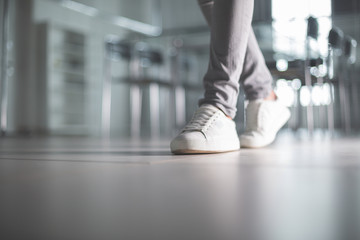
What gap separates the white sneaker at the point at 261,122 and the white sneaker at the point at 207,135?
0.13 metres

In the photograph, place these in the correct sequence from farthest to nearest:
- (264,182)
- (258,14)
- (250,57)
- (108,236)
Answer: (258,14) < (250,57) < (264,182) < (108,236)

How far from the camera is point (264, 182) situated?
319 millimetres

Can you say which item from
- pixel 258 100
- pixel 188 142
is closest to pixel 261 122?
pixel 258 100

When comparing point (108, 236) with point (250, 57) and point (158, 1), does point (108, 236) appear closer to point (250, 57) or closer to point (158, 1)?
point (250, 57)

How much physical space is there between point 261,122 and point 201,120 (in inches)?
10.9

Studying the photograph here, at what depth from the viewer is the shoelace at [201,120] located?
789 millimetres

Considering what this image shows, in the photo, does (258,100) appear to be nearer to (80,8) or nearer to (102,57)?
(80,8)

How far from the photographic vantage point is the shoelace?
2.59ft

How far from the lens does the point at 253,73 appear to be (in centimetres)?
110

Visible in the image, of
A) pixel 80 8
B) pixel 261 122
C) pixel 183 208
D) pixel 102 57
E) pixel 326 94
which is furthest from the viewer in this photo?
pixel 102 57

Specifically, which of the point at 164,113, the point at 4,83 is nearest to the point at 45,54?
the point at 164,113

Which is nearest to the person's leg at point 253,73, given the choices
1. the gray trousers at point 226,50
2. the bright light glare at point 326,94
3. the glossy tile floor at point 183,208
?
the gray trousers at point 226,50

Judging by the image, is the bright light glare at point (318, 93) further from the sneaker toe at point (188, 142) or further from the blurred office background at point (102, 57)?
the sneaker toe at point (188, 142)

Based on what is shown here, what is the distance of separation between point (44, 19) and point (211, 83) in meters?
6.39
